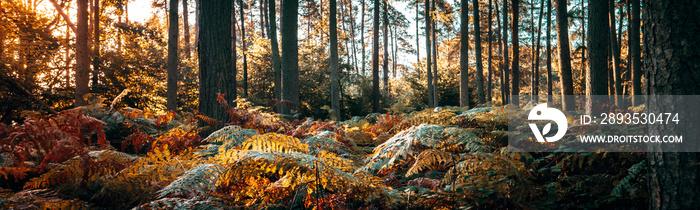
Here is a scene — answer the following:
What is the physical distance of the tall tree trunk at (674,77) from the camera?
2.08m

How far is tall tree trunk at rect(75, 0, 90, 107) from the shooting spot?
9.77m

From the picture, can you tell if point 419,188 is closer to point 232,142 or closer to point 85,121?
point 232,142

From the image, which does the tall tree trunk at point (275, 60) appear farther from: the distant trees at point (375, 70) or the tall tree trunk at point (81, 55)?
the tall tree trunk at point (81, 55)

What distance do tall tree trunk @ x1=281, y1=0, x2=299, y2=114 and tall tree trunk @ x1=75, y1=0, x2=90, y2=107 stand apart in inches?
227

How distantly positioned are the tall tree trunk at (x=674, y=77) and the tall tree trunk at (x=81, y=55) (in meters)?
12.3

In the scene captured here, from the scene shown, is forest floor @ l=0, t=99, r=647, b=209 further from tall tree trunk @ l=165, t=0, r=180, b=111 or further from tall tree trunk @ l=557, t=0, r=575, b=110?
tall tree trunk @ l=165, t=0, r=180, b=111

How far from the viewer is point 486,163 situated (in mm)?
2297

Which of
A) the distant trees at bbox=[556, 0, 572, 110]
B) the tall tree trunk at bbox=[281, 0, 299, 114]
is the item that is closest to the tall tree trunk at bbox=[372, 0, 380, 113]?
the tall tree trunk at bbox=[281, 0, 299, 114]

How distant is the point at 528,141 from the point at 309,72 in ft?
49.8

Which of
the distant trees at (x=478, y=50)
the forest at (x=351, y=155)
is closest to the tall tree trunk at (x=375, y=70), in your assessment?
the distant trees at (x=478, y=50)

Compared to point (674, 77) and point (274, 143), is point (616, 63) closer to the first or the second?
point (674, 77)

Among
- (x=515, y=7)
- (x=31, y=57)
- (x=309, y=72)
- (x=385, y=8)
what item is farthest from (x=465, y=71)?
(x=31, y=57)

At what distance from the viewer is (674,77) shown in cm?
211

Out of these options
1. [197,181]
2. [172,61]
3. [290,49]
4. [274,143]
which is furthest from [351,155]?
[172,61]
